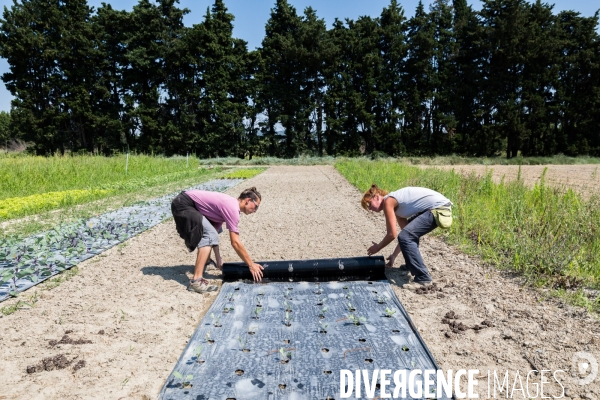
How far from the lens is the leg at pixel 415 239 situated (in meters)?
3.91

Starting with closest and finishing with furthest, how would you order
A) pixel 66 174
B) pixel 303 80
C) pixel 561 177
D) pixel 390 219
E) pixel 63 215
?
pixel 390 219 < pixel 63 215 < pixel 66 174 < pixel 561 177 < pixel 303 80

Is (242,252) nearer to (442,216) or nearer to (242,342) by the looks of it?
(242,342)

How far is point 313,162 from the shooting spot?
101 ft

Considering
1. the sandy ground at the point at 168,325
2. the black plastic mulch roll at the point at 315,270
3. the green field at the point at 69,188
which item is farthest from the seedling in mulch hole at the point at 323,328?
the green field at the point at 69,188

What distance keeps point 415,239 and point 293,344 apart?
1709 mm

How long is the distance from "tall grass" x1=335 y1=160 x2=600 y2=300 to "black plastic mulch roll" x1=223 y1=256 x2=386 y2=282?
1392 millimetres

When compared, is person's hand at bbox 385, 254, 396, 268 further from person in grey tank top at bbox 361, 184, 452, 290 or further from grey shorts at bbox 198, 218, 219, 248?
grey shorts at bbox 198, 218, 219, 248

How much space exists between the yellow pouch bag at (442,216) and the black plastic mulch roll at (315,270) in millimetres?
671

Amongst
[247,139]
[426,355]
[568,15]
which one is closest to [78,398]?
[426,355]

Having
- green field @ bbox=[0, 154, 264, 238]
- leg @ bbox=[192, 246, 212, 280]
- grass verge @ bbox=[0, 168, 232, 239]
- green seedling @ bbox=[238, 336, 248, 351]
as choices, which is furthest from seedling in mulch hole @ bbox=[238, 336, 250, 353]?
green field @ bbox=[0, 154, 264, 238]

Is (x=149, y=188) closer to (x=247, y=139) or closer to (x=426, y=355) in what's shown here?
(x=426, y=355)

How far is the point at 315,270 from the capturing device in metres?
4.11

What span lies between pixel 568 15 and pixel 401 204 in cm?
4151

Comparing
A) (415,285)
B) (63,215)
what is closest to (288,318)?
(415,285)
